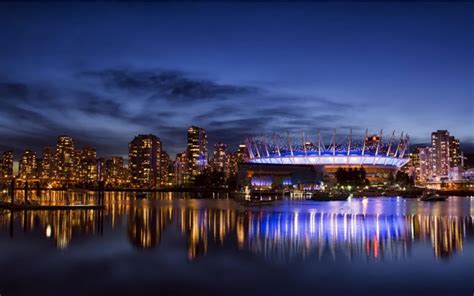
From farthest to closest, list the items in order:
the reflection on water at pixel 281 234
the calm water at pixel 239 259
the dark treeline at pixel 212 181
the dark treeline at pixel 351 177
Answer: the dark treeline at pixel 212 181 < the dark treeline at pixel 351 177 < the reflection on water at pixel 281 234 < the calm water at pixel 239 259

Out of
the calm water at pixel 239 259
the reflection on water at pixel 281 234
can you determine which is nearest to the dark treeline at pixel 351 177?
the reflection on water at pixel 281 234

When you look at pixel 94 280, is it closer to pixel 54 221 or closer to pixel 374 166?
pixel 54 221

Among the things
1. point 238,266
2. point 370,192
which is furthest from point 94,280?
point 370,192

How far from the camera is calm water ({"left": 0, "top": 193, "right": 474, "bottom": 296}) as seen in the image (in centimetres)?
1359

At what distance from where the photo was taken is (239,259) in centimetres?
1762

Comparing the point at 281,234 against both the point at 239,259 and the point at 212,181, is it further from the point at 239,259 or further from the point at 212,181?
the point at 212,181

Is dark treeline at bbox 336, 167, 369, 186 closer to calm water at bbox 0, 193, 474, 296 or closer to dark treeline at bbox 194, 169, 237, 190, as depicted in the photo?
dark treeline at bbox 194, 169, 237, 190

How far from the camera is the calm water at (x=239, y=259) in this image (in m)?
13.6

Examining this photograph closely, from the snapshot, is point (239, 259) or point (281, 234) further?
point (281, 234)

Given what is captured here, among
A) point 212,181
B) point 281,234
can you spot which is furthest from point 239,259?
point 212,181

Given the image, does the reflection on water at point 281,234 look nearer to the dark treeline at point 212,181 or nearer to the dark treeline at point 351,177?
the dark treeline at point 351,177

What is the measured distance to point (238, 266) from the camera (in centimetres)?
1638

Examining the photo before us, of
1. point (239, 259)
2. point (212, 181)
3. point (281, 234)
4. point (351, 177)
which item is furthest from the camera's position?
point (212, 181)

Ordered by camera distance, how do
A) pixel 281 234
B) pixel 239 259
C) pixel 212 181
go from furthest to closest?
1. pixel 212 181
2. pixel 281 234
3. pixel 239 259
